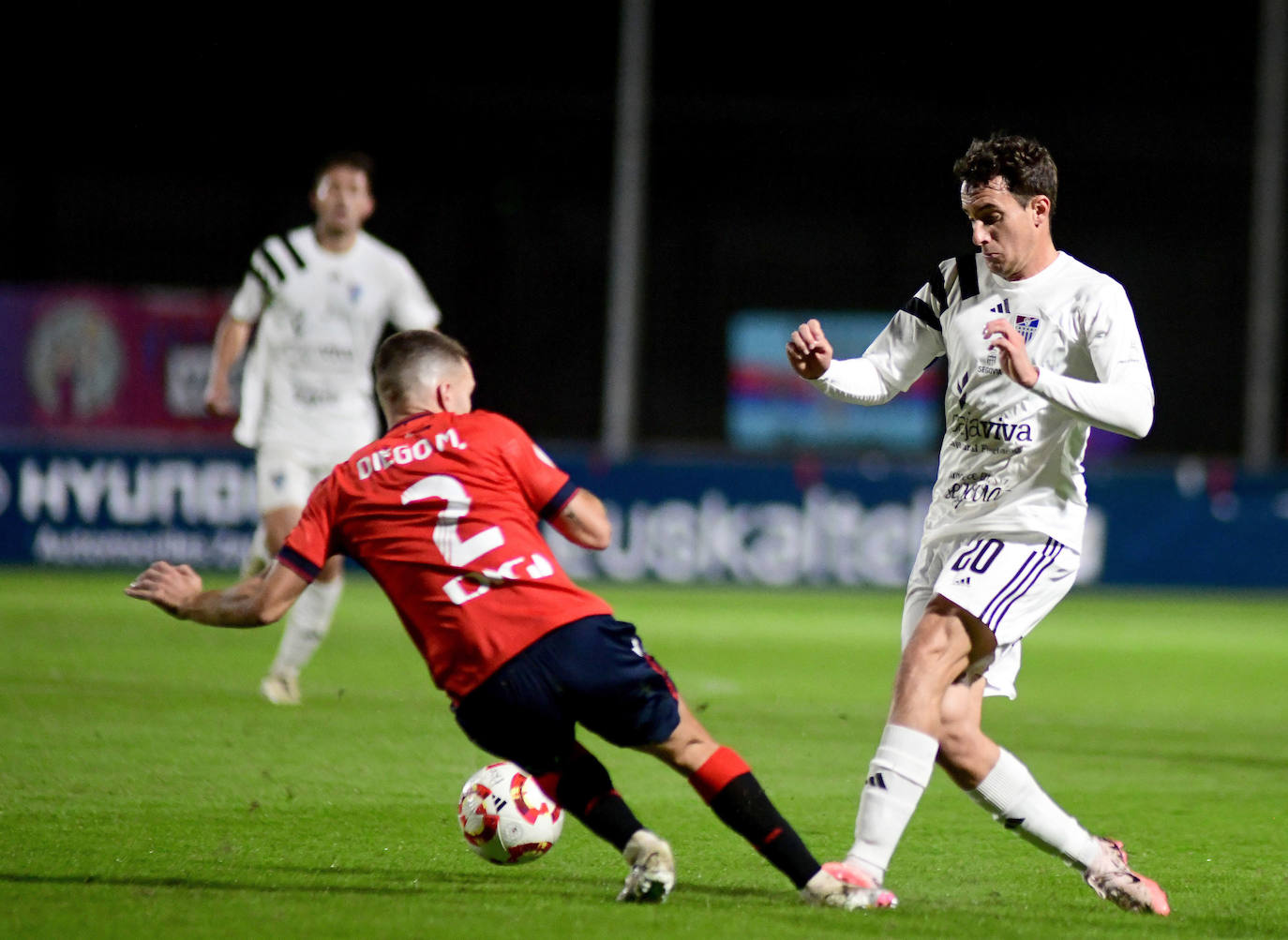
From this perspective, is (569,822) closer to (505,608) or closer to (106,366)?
(505,608)

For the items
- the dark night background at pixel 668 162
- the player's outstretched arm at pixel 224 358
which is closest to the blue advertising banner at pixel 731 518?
the player's outstretched arm at pixel 224 358

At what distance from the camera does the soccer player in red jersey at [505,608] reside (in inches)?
175

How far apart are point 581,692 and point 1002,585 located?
1113 mm

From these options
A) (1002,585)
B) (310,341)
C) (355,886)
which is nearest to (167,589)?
(355,886)

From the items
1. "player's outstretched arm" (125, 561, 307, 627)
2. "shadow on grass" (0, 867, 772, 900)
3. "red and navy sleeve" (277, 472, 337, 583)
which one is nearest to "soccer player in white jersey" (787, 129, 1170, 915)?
"shadow on grass" (0, 867, 772, 900)

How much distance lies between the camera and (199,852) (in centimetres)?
518

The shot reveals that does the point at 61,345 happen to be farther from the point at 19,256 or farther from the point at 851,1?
the point at 851,1

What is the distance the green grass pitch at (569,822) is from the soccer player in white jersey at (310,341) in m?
1.14

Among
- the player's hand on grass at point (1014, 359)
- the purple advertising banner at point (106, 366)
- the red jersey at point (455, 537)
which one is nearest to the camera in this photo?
the player's hand on grass at point (1014, 359)

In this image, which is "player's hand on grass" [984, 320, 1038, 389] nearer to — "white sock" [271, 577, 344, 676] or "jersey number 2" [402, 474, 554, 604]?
"jersey number 2" [402, 474, 554, 604]

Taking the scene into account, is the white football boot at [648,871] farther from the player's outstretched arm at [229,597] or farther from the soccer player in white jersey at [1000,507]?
the player's outstretched arm at [229,597]

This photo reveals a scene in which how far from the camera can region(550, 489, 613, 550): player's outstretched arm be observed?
451 cm

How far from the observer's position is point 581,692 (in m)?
4.42

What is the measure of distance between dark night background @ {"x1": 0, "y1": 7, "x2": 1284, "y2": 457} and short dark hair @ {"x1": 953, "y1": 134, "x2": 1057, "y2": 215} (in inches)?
766
